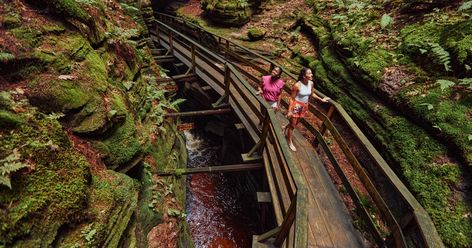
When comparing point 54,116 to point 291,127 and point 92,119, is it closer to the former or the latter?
point 92,119

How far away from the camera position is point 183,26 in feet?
61.9

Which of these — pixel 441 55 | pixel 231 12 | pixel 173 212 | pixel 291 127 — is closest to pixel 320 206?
pixel 291 127

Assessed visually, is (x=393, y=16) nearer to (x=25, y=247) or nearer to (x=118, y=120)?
(x=118, y=120)

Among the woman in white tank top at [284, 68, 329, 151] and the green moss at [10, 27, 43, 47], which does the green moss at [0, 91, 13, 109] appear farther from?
the woman in white tank top at [284, 68, 329, 151]

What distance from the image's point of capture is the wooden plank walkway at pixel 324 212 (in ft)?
15.2

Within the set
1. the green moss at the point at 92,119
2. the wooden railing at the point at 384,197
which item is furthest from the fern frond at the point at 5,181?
the wooden railing at the point at 384,197

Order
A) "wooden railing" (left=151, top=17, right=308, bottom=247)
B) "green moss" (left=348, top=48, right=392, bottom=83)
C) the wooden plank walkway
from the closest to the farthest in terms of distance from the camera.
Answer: "wooden railing" (left=151, top=17, right=308, bottom=247), the wooden plank walkway, "green moss" (left=348, top=48, right=392, bottom=83)

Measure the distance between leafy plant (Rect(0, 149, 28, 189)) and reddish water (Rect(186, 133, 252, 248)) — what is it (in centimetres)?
617

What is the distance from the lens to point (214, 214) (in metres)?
8.90

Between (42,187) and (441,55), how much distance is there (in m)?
8.42

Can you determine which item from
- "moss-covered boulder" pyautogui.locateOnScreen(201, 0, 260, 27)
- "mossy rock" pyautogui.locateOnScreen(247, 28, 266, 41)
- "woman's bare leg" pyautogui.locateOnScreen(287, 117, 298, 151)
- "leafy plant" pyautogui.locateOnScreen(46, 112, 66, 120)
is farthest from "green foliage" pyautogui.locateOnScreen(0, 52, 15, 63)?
"moss-covered boulder" pyautogui.locateOnScreen(201, 0, 260, 27)

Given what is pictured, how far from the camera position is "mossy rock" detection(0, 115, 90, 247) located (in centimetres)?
264

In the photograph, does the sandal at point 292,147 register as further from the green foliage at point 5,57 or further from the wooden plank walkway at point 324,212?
the green foliage at point 5,57

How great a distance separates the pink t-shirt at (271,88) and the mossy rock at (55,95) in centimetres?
443
